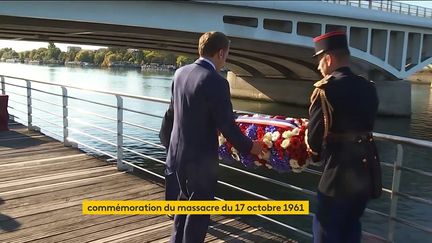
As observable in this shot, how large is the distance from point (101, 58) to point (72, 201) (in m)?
131

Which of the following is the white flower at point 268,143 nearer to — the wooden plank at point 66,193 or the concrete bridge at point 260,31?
the wooden plank at point 66,193

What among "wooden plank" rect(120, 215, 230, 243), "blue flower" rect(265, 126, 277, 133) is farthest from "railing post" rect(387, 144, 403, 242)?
"wooden plank" rect(120, 215, 230, 243)

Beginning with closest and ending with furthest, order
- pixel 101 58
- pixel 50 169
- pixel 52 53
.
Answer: pixel 50 169, pixel 101 58, pixel 52 53

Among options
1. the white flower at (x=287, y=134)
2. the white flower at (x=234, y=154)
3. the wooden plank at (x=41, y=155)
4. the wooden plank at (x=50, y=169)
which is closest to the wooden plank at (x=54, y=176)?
the wooden plank at (x=50, y=169)

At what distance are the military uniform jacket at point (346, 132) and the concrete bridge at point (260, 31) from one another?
1444cm

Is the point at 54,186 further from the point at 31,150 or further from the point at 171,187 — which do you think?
the point at 171,187

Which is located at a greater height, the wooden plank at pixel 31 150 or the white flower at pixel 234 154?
the white flower at pixel 234 154

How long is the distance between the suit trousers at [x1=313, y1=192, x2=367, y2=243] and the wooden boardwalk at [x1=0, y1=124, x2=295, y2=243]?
4.92ft

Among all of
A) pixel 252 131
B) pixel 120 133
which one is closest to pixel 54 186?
pixel 120 133

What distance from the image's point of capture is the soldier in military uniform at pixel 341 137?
232 cm

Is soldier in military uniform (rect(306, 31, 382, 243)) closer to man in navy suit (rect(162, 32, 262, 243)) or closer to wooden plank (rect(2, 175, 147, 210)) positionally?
man in navy suit (rect(162, 32, 262, 243))

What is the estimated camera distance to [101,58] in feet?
427

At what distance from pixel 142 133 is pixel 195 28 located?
503 centimetres

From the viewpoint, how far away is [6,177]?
566 cm
